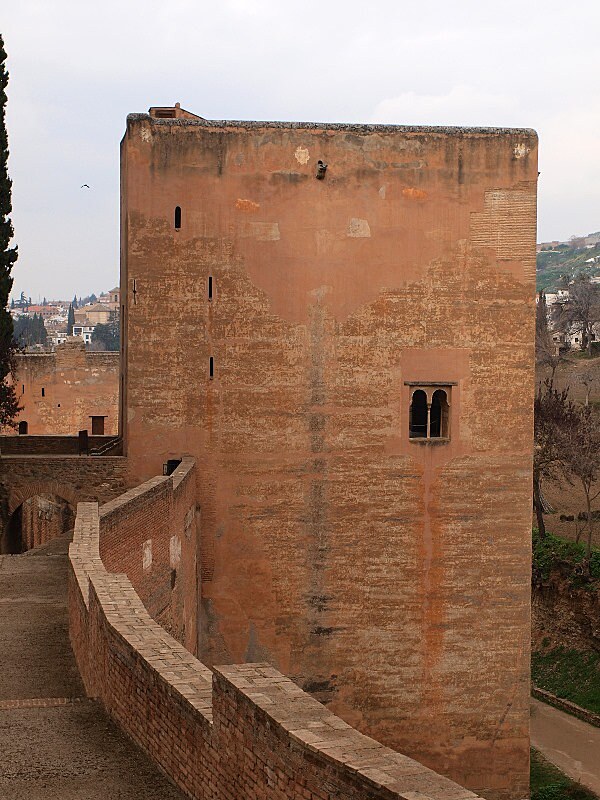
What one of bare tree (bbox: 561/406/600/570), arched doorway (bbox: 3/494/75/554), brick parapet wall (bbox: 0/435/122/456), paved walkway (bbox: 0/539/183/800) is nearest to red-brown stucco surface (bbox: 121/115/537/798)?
paved walkway (bbox: 0/539/183/800)

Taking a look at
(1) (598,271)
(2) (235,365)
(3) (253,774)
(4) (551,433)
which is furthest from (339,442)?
(1) (598,271)

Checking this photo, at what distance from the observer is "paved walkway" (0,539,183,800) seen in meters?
6.56

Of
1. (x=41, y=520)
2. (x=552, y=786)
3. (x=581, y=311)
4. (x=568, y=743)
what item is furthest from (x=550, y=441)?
(x=581, y=311)

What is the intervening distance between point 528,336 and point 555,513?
776 inches

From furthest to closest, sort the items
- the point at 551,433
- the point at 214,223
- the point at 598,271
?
the point at 598,271 → the point at 551,433 → the point at 214,223

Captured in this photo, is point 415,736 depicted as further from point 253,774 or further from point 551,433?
point 551,433

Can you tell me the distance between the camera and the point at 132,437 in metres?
16.7

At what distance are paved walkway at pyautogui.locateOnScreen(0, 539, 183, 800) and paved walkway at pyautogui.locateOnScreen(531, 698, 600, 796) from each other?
13083mm

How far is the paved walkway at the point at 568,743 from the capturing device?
21266 millimetres

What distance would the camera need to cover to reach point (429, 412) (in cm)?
1683

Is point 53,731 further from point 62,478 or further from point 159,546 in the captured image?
point 62,478

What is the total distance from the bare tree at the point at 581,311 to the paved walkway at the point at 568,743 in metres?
43.1

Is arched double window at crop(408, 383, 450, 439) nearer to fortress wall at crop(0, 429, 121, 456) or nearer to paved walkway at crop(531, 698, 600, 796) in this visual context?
fortress wall at crop(0, 429, 121, 456)

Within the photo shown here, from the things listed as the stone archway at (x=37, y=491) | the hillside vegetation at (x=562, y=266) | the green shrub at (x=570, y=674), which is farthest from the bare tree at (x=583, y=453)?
the hillside vegetation at (x=562, y=266)
